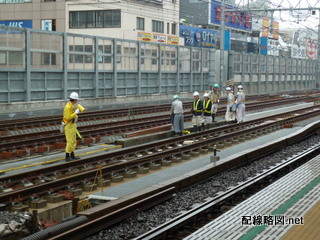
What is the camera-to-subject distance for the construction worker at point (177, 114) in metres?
20.7

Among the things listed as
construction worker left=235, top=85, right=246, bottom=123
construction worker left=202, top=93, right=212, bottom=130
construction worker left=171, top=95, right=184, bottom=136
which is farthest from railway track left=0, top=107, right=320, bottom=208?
construction worker left=235, top=85, right=246, bottom=123

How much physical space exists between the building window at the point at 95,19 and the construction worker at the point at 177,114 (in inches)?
1417

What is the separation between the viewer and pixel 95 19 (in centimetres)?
5681

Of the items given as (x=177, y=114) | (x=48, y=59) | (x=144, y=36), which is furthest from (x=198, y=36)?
(x=177, y=114)

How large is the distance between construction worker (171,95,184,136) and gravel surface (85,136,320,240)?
15.4 feet

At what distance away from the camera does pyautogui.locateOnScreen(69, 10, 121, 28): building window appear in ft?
183

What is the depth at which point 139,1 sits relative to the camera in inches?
2251

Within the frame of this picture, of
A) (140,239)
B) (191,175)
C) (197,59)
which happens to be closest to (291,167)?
(191,175)

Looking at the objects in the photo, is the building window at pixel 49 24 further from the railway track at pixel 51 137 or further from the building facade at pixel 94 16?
the railway track at pixel 51 137

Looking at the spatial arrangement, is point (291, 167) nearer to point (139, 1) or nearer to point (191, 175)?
point (191, 175)

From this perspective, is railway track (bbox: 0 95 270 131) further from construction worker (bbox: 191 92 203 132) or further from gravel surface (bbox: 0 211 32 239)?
gravel surface (bbox: 0 211 32 239)

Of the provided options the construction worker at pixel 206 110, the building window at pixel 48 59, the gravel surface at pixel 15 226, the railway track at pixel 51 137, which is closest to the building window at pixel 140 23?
the building window at pixel 48 59

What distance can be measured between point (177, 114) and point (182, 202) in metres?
10.0

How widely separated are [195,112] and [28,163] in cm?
925
